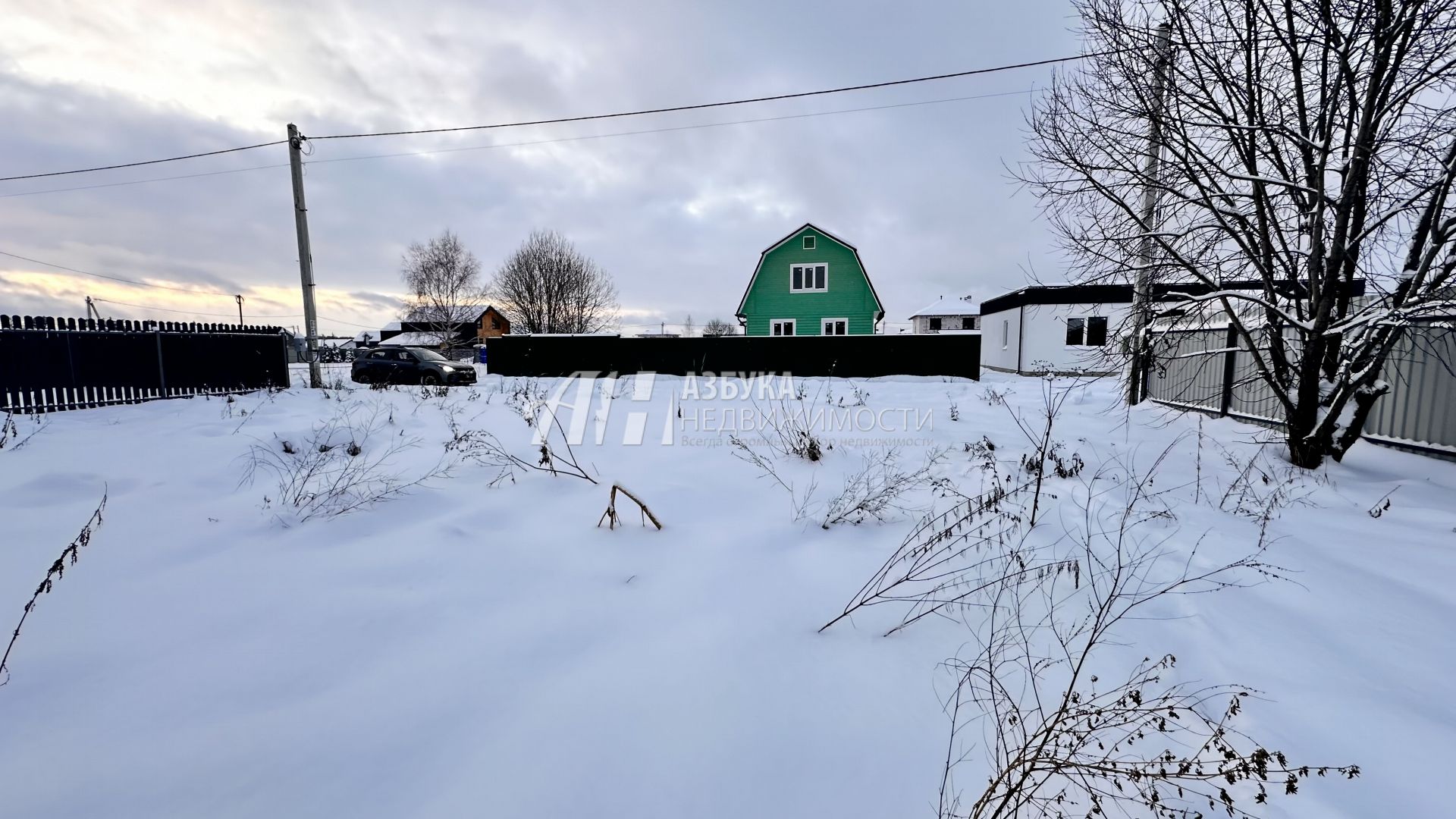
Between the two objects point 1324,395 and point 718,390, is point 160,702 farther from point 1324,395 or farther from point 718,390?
point 718,390

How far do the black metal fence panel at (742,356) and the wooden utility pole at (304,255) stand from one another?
654 cm

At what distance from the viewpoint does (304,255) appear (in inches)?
416

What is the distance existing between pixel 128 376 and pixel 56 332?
104 centimetres

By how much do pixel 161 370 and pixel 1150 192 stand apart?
1544 centimetres

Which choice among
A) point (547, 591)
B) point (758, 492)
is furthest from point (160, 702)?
point (758, 492)

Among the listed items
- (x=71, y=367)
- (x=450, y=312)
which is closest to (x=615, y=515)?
(x=71, y=367)

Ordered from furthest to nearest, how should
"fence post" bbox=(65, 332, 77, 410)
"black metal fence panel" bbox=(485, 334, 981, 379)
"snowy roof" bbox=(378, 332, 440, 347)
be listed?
"snowy roof" bbox=(378, 332, 440, 347), "black metal fence panel" bbox=(485, 334, 981, 379), "fence post" bbox=(65, 332, 77, 410)

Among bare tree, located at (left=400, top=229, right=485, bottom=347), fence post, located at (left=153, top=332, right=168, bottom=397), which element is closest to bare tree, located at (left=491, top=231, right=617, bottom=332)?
bare tree, located at (left=400, top=229, right=485, bottom=347)

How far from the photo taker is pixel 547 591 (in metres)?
2.58

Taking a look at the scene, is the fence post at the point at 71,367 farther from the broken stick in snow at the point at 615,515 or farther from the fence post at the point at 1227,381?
the fence post at the point at 1227,381

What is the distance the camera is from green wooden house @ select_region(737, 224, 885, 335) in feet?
69.5

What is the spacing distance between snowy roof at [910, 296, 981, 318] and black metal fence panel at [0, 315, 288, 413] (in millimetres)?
35655

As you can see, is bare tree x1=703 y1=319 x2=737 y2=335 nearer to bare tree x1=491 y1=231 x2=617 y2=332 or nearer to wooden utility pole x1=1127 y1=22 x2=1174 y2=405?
bare tree x1=491 y1=231 x2=617 y2=332

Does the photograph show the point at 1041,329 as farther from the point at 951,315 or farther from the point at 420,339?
the point at 420,339
